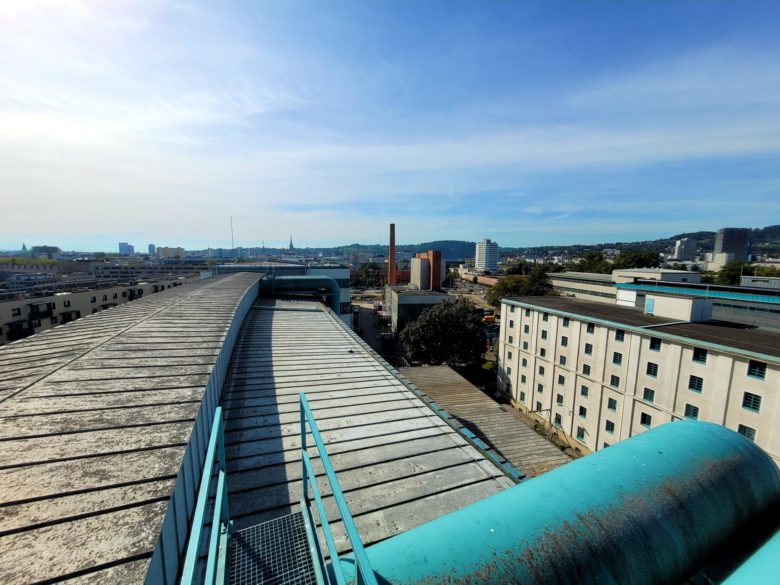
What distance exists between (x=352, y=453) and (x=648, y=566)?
3801 millimetres

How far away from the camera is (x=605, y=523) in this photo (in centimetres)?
327

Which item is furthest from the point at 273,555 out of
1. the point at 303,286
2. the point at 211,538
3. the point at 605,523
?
the point at 303,286

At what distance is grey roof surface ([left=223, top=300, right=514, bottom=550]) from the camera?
434cm

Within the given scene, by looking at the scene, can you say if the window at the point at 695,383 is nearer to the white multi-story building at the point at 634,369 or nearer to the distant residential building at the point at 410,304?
the white multi-story building at the point at 634,369

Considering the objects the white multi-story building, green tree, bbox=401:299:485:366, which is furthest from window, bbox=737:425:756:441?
green tree, bbox=401:299:485:366

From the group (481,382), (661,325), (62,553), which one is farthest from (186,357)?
(481,382)

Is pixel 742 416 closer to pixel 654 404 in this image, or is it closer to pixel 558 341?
pixel 654 404

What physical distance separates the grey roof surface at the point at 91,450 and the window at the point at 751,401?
2088cm

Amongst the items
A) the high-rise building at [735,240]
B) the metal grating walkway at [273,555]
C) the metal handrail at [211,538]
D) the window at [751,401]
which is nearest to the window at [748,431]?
the window at [751,401]

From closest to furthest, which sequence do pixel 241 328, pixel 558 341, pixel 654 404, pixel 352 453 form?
pixel 352 453, pixel 241 328, pixel 654 404, pixel 558 341

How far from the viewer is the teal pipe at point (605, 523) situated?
274 centimetres

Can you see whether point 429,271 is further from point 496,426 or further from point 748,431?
point 748,431

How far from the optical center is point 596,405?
70.0 ft

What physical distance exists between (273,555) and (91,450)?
194 cm
